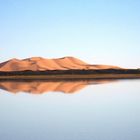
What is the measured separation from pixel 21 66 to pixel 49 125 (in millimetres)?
106205

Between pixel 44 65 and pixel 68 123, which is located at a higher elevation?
pixel 68 123

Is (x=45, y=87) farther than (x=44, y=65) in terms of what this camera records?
No

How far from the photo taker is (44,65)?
118m

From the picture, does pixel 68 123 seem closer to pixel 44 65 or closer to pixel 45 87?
pixel 45 87

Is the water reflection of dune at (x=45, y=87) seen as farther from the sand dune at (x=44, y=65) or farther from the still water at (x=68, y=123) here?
the sand dune at (x=44, y=65)

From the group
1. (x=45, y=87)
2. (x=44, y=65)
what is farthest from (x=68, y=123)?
(x=44, y=65)

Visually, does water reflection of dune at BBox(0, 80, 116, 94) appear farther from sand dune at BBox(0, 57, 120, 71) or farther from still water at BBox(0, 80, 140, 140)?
sand dune at BBox(0, 57, 120, 71)

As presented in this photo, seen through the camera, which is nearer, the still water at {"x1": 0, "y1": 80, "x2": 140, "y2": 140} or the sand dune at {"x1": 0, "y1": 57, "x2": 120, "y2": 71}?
the still water at {"x1": 0, "y1": 80, "x2": 140, "y2": 140}

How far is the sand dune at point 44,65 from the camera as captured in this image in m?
112

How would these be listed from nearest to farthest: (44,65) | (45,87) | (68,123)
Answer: (68,123)
(45,87)
(44,65)

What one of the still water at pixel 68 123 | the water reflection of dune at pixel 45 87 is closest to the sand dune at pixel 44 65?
the water reflection of dune at pixel 45 87

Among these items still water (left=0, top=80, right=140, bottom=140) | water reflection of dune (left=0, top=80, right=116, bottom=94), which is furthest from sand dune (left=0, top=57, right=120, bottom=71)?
still water (left=0, top=80, right=140, bottom=140)

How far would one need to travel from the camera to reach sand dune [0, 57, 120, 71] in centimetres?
11194

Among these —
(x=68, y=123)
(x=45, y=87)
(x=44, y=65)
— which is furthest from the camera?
(x=44, y=65)
